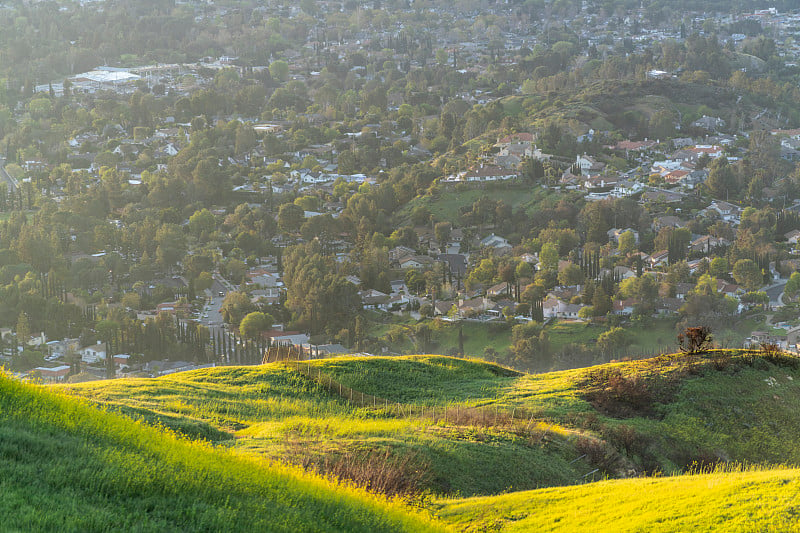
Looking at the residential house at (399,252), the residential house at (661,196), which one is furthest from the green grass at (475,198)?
the residential house at (399,252)

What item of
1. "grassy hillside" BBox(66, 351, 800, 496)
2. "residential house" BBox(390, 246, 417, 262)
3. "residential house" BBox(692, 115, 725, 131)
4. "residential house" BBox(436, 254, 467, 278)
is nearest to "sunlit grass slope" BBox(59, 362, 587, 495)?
"grassy hillside" BBox(66, 351, 800, 496)

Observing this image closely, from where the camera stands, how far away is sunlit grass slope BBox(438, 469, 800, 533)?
19.2ft

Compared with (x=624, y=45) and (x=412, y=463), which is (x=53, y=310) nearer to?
(x=412, y=463)

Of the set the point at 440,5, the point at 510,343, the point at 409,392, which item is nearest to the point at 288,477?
the point at 409,392

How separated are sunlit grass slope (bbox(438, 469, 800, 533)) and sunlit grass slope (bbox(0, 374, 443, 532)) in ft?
2.47

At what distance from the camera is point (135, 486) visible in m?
5.37

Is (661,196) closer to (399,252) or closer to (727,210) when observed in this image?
(727,210)

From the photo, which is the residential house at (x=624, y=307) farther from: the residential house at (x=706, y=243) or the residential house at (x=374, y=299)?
the residential house at (x=374, y=299)

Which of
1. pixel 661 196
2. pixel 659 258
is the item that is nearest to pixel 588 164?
pixel 661 196

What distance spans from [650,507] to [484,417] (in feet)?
13.7

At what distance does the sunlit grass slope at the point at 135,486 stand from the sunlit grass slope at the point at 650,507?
2.47ft

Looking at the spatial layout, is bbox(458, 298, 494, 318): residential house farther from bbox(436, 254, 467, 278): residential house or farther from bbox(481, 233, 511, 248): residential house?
bbox(481, 233, 511, 248): residential house

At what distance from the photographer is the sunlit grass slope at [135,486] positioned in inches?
193

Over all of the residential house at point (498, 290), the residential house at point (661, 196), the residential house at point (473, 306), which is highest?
the residential house at point (661, 196)
